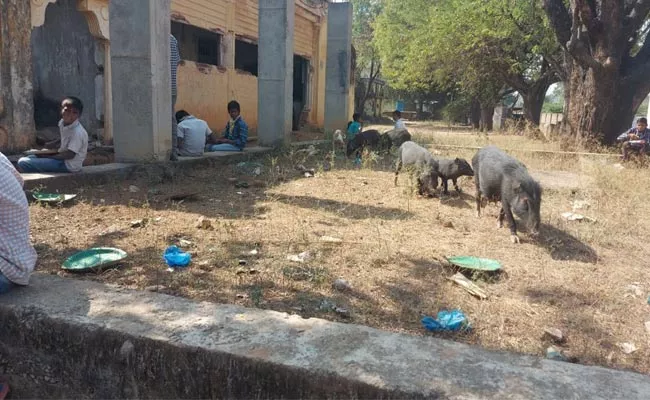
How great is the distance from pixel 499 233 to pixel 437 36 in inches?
648

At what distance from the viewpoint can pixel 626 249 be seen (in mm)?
4590

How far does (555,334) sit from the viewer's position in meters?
2.77

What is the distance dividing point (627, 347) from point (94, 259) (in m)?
3.41

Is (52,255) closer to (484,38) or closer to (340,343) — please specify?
(340,343)

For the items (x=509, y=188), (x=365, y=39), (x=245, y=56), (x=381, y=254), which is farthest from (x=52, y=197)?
(x=365, y=39)

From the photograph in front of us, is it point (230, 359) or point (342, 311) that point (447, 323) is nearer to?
point (342, 311)

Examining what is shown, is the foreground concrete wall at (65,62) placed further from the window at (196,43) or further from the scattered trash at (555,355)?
the scattered trash at (555,355)

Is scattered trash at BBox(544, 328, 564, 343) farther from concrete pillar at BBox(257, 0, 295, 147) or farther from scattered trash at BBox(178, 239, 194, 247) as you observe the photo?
concrete pillar at BBox(257, 0, 295, 147)

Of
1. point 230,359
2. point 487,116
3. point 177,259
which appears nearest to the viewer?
point 230,359

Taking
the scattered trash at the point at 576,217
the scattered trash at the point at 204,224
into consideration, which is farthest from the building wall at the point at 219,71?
the scattered trash at the point at 576,217

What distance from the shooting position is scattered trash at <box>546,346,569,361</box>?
253cm

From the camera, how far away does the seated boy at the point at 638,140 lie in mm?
9945

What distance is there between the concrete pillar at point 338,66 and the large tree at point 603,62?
19.5 ft

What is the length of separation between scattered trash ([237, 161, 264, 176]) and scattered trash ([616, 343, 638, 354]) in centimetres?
599
